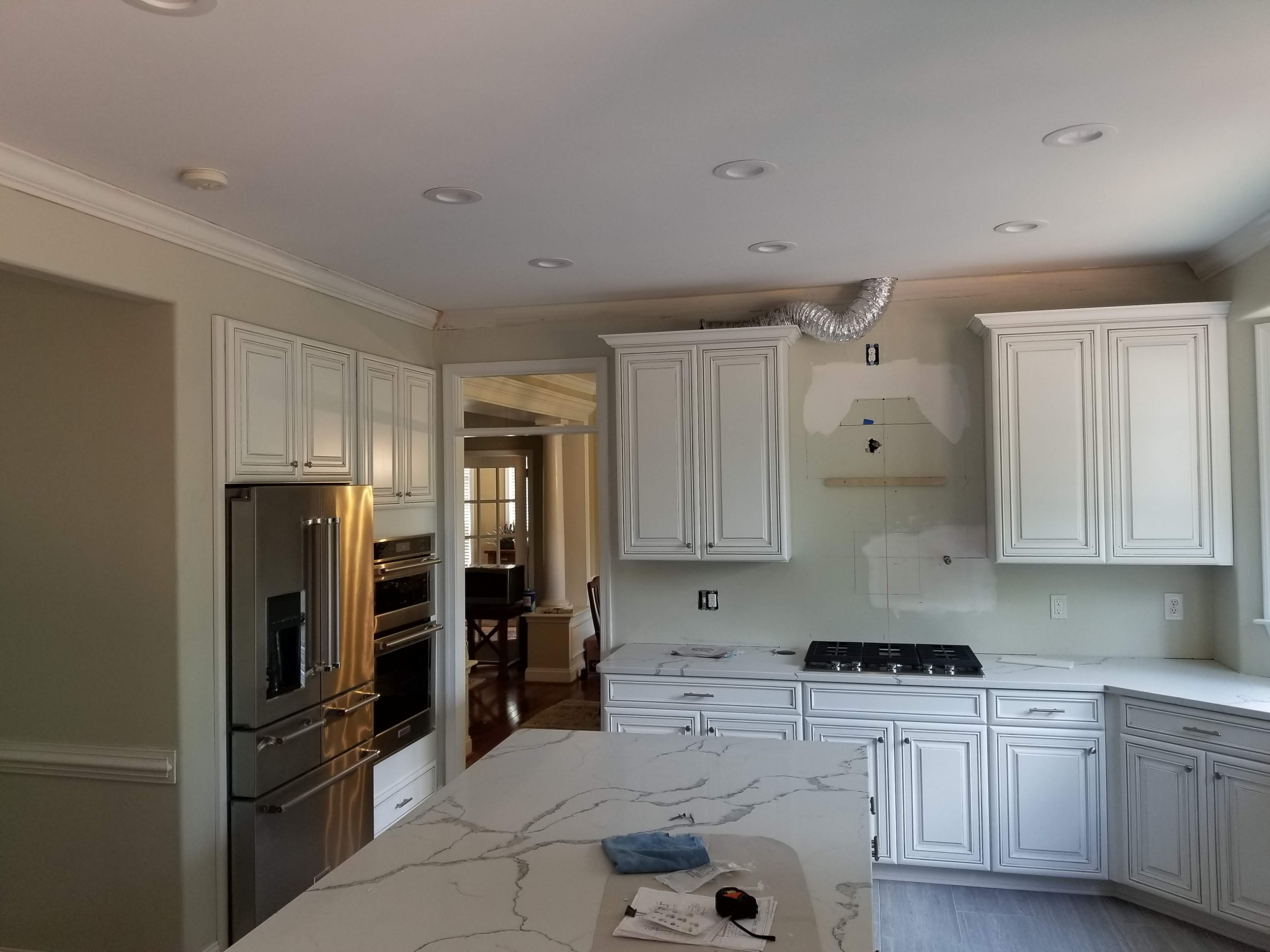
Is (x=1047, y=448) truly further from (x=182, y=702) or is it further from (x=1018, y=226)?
(x=182, y=702)

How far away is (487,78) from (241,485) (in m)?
1.89

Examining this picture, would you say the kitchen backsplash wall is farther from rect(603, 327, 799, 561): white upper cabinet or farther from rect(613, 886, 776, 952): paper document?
rect(613, 886, 776, 952): paper document

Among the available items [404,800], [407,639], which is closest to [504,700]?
[404,800]

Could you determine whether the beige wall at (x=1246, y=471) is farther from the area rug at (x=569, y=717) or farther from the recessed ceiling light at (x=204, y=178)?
the recessed ceiling light at (x=204, y=178)

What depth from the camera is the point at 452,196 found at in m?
2.87

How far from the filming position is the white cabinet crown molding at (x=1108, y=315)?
364 cm

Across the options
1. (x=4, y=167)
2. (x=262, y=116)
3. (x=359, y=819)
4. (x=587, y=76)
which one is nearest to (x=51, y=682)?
(x=359, y=819)

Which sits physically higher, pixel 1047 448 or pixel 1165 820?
pixel 1047 448

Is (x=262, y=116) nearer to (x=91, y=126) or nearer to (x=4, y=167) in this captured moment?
(x=91, y=126)

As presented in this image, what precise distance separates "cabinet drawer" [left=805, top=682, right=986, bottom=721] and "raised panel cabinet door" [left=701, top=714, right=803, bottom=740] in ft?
0.33

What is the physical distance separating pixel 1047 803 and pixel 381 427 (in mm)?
3316

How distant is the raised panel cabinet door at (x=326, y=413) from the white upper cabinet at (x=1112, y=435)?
2800mm

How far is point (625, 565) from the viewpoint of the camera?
4594 mm

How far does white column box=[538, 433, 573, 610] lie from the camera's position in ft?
29.1
